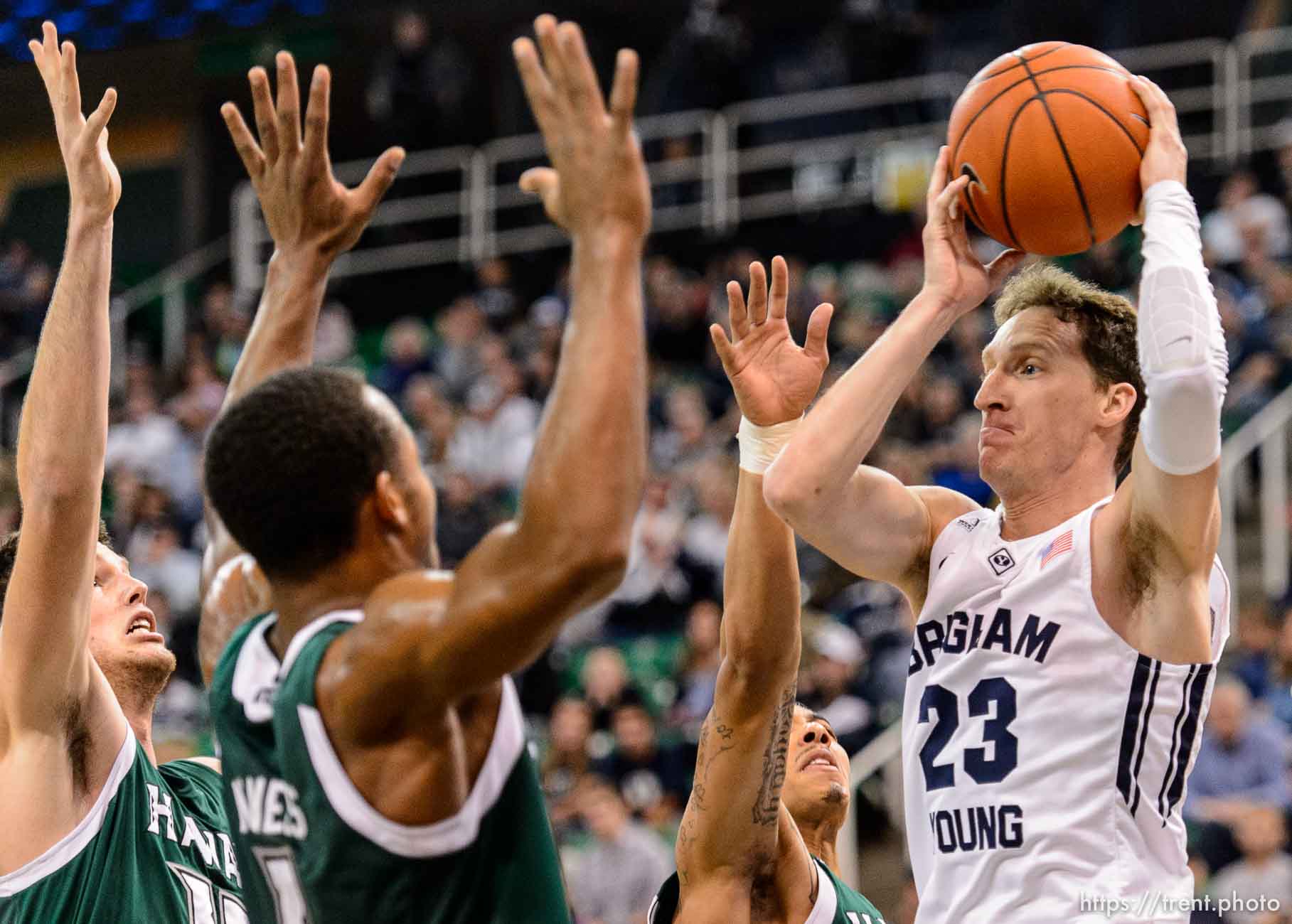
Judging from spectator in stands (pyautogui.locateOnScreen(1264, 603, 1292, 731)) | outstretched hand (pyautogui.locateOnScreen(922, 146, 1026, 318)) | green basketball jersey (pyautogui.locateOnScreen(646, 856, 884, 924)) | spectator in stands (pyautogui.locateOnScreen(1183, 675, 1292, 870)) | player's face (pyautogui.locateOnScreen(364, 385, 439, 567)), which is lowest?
spectator in stands (pyautogui.locateOnScreen(1183, 675, 1292, 870))

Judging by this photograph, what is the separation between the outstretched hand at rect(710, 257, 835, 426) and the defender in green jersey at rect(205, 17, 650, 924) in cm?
106

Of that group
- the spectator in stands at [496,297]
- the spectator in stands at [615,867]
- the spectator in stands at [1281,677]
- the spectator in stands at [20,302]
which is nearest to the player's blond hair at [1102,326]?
the spectator in stands at [1281,677]

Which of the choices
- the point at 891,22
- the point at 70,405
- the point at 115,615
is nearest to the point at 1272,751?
the point at 115,615

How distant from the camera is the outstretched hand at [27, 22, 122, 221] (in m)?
3.42

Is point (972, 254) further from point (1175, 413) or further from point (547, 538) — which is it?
point (547, 538)

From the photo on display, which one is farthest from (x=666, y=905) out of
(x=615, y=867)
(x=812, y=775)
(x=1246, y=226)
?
(x=1246, y=226)

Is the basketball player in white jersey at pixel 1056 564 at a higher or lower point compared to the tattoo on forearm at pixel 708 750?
higher

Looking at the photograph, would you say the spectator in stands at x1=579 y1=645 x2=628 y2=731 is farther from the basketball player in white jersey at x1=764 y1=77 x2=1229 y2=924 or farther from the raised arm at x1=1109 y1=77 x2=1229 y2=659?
the raised arm at x1=1109 y1=77 x2=1229 y2=659

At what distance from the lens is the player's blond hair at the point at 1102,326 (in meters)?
3.71

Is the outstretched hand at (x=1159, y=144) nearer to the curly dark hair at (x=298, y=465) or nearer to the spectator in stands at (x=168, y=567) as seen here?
the curly dark hair at (x=298, y=465)

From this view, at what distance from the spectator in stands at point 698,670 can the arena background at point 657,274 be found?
0.03 metres

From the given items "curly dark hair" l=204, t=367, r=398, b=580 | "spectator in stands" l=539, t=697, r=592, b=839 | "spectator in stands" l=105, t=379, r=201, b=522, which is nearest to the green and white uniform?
Result: "curly dark hair" l=204, t=367, r=398, b=580

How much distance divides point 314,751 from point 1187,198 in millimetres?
1895

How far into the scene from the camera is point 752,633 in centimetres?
382
